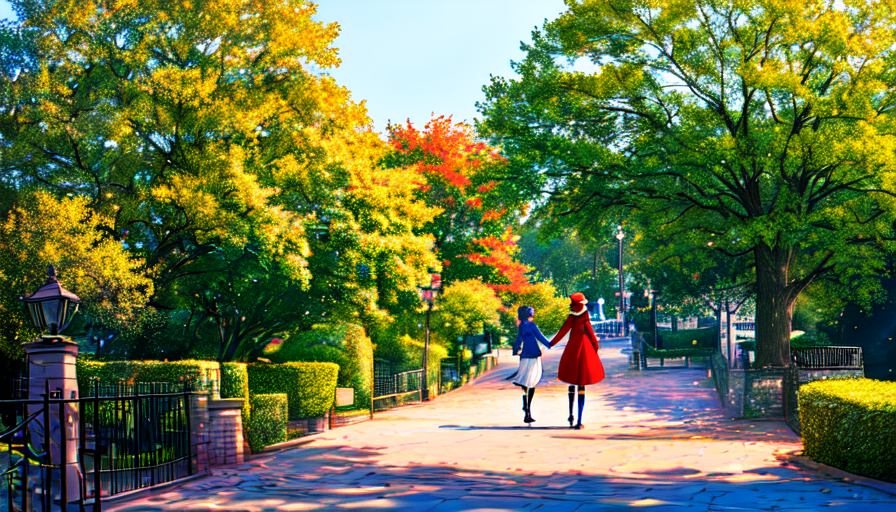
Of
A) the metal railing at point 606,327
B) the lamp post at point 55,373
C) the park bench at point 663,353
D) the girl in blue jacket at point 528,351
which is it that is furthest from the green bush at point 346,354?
the metal railing at point 606,327

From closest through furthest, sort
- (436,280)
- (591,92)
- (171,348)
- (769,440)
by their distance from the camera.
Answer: (769,440)
(591,92)
(171,348)
(436,280)

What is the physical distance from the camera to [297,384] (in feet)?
53.7

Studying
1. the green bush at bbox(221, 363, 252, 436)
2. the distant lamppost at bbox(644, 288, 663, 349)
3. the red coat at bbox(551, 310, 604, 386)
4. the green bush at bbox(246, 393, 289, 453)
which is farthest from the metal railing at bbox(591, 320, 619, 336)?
the green bush at bbox(221, 363, 252, 436)

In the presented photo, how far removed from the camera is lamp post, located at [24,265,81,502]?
916cm

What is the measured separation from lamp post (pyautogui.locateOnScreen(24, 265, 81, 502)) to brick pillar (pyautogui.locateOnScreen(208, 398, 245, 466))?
284 cm

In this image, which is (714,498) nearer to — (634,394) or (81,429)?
(81,429)

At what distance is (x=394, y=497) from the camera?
850 centimetres

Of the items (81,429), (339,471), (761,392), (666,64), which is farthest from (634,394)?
(81,429)

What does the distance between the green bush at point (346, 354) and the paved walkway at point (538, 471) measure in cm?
150

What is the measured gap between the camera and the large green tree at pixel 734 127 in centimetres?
1731

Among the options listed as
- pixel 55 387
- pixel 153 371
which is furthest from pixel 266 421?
pixel 55 387

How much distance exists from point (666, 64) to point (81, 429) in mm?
16592

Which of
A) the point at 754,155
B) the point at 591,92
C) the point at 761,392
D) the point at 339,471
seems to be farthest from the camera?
the point at 591,92

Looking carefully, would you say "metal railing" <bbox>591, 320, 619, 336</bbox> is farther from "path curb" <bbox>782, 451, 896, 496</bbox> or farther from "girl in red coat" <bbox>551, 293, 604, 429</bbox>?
"path curb" <bbox>782, 451, 896, 496</bbox>
